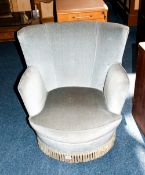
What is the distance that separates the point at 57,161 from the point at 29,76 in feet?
1.99

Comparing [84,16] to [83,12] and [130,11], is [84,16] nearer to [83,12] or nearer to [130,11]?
[83,12]

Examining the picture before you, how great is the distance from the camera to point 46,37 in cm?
189

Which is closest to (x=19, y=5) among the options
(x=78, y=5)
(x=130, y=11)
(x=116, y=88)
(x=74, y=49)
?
(x=130, y=11)

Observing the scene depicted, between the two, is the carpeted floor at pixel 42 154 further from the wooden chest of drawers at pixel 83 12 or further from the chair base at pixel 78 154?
the wooden chest of drawers at pixel 83 12

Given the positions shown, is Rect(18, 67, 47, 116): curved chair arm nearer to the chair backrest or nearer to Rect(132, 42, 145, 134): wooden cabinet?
the chair backrest

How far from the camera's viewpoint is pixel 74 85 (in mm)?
2039

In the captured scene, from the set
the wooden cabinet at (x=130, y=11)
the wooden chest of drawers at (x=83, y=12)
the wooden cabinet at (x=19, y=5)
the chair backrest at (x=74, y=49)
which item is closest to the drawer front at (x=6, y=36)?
the wooden cabinet at (x=19, y=5)

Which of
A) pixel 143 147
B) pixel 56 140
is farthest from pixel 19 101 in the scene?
pixel 143 147

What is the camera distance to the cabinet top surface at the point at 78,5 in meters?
2.54

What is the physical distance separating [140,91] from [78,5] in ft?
3.69

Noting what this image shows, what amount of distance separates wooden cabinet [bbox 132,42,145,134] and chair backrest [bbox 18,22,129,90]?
16 cm

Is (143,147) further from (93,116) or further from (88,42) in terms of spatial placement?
(88,42)

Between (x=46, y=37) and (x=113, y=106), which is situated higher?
(x=46, y=37)

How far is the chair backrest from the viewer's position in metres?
1.84
